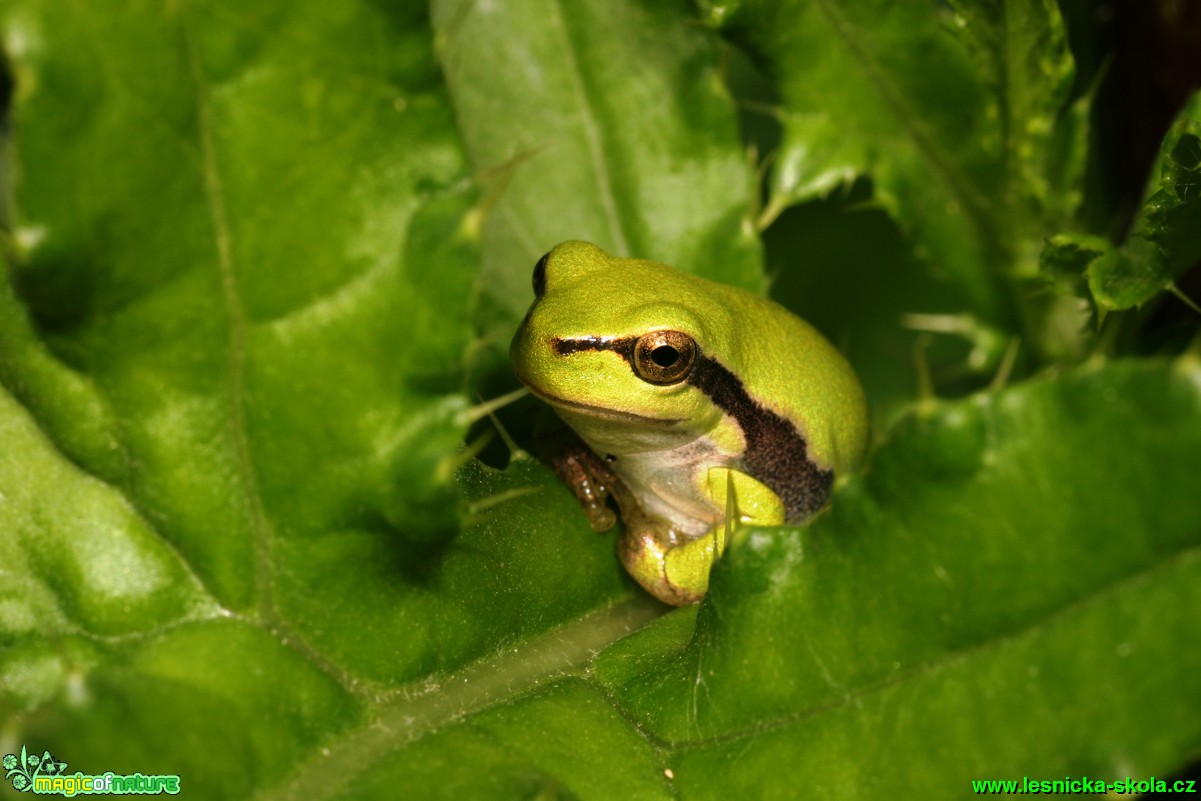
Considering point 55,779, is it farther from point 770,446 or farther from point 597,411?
point 770,446

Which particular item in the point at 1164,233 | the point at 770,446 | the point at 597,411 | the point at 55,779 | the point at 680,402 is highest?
the point at 55,779

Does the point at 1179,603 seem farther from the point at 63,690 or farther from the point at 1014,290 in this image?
the point at 1014,290

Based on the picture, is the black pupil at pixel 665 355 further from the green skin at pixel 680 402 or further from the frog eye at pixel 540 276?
the frog eye at pixel 540 276

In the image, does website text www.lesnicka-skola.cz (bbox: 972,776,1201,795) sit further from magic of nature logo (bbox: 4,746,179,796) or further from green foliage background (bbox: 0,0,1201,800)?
magic of nature logo (bbox: 4,746,179,796)

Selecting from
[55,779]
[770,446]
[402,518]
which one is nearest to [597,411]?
[770,446]

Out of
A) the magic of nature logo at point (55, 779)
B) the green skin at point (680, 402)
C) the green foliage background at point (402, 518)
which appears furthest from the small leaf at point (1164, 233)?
the magic of nature logo at point (55, 779)

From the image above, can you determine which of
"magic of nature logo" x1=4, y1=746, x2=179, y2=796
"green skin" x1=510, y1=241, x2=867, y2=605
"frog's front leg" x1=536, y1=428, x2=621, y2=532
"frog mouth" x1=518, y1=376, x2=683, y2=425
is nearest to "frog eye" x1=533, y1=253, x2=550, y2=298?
"green skin" x1=510, y1=241, x2=867, y2=605

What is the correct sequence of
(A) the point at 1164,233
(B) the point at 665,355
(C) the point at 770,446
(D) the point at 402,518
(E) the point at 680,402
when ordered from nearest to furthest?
(D) the point at 402,518 < (A) the point at 1164,233 < (B) the point at 665,355 < (E) the point at 680,402 < (C) the point at 770,446
